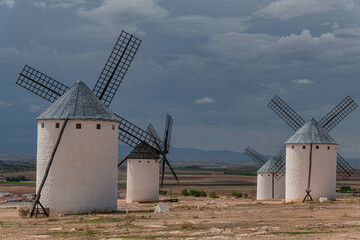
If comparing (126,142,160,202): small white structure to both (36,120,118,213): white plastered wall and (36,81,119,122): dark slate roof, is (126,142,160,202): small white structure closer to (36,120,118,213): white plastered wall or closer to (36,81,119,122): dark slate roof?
(36,81,119,122): dark slate roof

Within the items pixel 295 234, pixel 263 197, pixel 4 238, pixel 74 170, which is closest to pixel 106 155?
pixel 74 170

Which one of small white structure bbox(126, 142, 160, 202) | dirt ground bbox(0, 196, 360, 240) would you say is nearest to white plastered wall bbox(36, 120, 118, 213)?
dirt ground bbox(0, 196, 360, 240)

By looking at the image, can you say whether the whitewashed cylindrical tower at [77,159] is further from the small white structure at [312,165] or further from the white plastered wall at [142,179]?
the white plastered wall at [142,179]

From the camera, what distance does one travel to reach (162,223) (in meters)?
21.4

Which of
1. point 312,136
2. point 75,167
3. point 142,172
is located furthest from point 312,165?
point 75,167

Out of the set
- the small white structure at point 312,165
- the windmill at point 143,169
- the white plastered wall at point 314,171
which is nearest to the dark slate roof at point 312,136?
the small white structure at point 312,165

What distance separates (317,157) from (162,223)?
19.0 meters

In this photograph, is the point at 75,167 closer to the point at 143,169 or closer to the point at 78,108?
the point at 78,108

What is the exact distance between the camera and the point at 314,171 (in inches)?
1480

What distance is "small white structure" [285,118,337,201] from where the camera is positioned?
37.6 metres

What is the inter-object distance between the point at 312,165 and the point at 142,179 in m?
13.4

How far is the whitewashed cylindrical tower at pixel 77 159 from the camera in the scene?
26.8m

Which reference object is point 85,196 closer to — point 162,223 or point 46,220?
point 46,220

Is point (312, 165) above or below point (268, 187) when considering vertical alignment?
above
